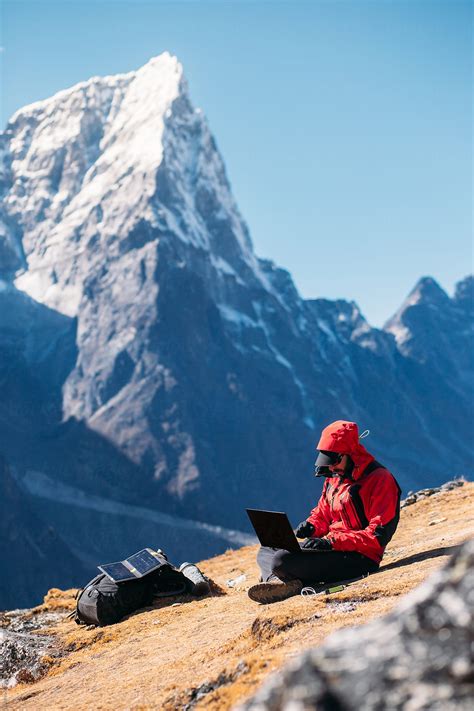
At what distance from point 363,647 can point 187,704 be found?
9.22 ft

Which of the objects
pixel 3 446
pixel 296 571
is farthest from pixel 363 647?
pixel 3 446

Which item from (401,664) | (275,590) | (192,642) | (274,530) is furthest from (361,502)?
(401,664)

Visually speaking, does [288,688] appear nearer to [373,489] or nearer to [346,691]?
[346,691]

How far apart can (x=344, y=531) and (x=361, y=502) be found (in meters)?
0.41

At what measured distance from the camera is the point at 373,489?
9.05 meters

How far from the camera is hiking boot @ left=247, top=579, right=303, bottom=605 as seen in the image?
8.81 metres

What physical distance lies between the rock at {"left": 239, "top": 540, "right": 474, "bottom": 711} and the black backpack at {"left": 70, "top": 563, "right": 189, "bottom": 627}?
25.7ft

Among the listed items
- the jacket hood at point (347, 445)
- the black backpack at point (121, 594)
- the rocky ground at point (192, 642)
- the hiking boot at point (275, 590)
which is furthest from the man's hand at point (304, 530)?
the black backpack at point (121, 594)

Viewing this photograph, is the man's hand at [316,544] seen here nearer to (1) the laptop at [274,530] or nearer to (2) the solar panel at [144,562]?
(1) the laptop at [274,530]

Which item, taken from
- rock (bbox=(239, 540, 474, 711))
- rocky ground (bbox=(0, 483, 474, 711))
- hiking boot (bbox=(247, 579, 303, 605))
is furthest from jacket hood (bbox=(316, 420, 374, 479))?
rock (bbox=(239, 540, 474, 711))

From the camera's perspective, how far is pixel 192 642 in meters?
7.81

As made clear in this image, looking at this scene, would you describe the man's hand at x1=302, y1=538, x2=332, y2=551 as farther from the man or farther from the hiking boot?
the hiking boot

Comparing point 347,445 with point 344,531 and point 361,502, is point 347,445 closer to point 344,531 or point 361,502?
point 361,502

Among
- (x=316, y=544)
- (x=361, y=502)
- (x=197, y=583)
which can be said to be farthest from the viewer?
(x=197, y=583)
